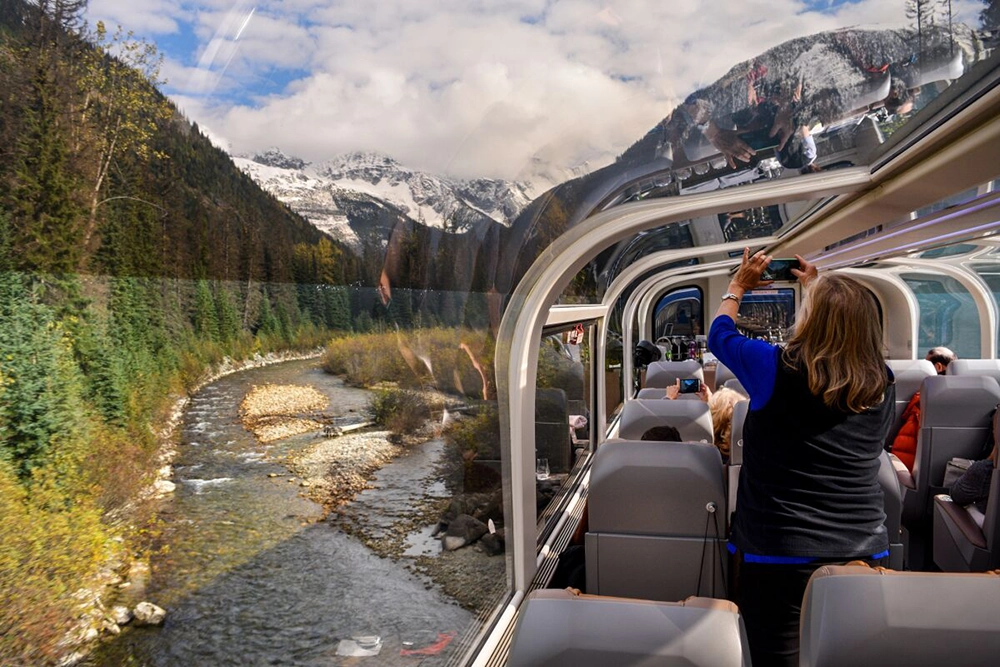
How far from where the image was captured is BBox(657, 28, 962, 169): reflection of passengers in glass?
2.38m

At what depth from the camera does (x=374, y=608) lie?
229 cm

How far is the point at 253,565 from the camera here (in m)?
1.72

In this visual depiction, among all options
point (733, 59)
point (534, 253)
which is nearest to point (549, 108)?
point (733, 59)

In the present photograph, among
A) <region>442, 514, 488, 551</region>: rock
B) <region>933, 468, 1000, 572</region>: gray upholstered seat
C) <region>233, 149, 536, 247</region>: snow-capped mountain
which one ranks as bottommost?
<region>933, 468, 1000, 572</region>: gray upholstered seat

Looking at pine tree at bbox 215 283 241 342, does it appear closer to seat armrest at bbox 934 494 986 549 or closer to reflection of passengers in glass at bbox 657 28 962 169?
reflection of passengers in glass at bbox 657 28 962 169

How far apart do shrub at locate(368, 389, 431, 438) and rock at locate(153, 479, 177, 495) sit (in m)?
0.91

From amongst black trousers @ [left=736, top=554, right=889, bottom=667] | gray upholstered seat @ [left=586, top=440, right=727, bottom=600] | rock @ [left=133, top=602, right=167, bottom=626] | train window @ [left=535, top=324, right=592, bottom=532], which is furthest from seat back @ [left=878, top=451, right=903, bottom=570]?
rock @ [left=133, top=602, right=167, bottom=626]

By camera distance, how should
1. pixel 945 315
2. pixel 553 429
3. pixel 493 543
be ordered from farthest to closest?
pixel 945 315, pixel 553 429, pixel 493 543

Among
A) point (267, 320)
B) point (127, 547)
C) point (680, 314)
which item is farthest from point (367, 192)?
point (680, 314)

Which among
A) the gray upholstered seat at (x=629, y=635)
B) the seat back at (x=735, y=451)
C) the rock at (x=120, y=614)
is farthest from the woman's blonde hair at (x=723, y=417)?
the rock at (x=120, y=614)

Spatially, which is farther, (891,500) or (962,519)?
(962,519)

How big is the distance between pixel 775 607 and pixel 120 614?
1955mm

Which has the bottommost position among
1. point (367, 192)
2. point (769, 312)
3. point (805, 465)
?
point (805, 465)

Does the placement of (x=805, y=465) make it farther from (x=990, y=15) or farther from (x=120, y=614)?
(x=120, y=614)
